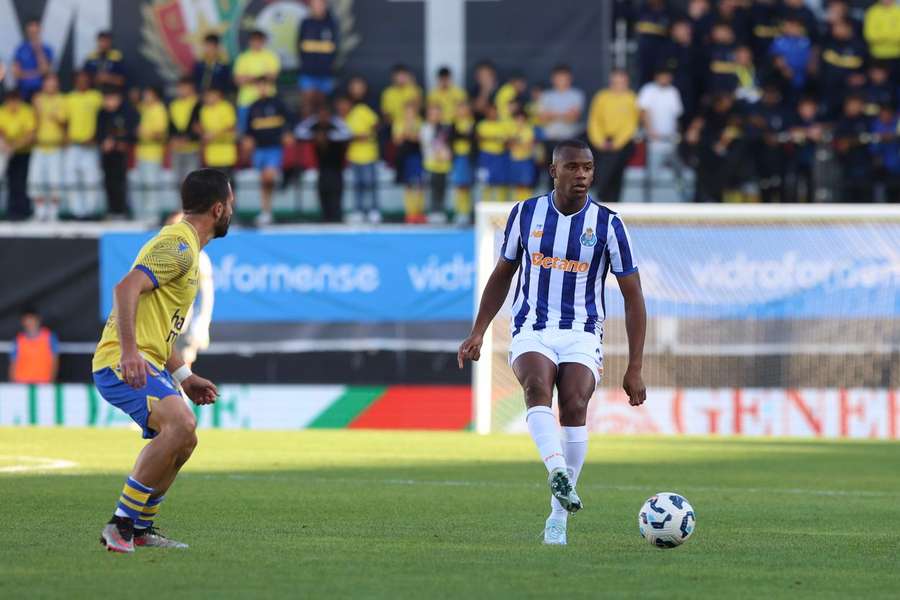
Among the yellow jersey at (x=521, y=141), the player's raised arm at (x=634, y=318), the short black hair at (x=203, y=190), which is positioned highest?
the yellow jersey at (x=521, y=141)

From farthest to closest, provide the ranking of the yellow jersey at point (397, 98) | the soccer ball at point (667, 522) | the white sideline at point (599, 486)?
the yellow jersey at point (397, 98) → the white sideline at point (599, 486) → the soccer ball at point (667, 522)

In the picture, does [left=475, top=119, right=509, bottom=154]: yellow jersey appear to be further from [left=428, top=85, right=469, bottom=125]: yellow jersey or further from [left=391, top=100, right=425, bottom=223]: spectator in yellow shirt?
[left=391, top=100, right=425, bottom=223]: spectator in yellow shirt

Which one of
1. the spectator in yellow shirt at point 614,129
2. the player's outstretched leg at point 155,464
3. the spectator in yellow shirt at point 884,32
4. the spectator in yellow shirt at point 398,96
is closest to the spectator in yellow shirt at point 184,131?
the spectator in yellow shirt at point 398,96

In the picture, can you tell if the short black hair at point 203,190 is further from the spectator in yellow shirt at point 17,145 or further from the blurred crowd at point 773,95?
the spectator in yellow shirt at point 17,145

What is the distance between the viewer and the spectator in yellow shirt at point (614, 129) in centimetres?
2286

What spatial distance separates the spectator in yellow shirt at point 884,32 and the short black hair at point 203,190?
1742 cm

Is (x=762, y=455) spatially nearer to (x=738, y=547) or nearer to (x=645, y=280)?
(x=645, y=280)

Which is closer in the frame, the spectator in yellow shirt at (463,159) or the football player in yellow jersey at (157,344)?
the football player in yellow jersey at (157,344)

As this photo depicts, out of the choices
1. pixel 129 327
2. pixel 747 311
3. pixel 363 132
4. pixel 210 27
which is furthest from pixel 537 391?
pixel 210 27

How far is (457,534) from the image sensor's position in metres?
8.99

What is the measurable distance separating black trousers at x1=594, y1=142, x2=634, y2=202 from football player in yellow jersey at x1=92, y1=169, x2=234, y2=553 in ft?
50.6

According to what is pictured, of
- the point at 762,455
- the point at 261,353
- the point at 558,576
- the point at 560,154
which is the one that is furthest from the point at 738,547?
the point at 261,353

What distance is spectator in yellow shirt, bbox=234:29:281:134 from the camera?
24188 millimetres

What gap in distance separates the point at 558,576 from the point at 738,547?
70.0 inches
